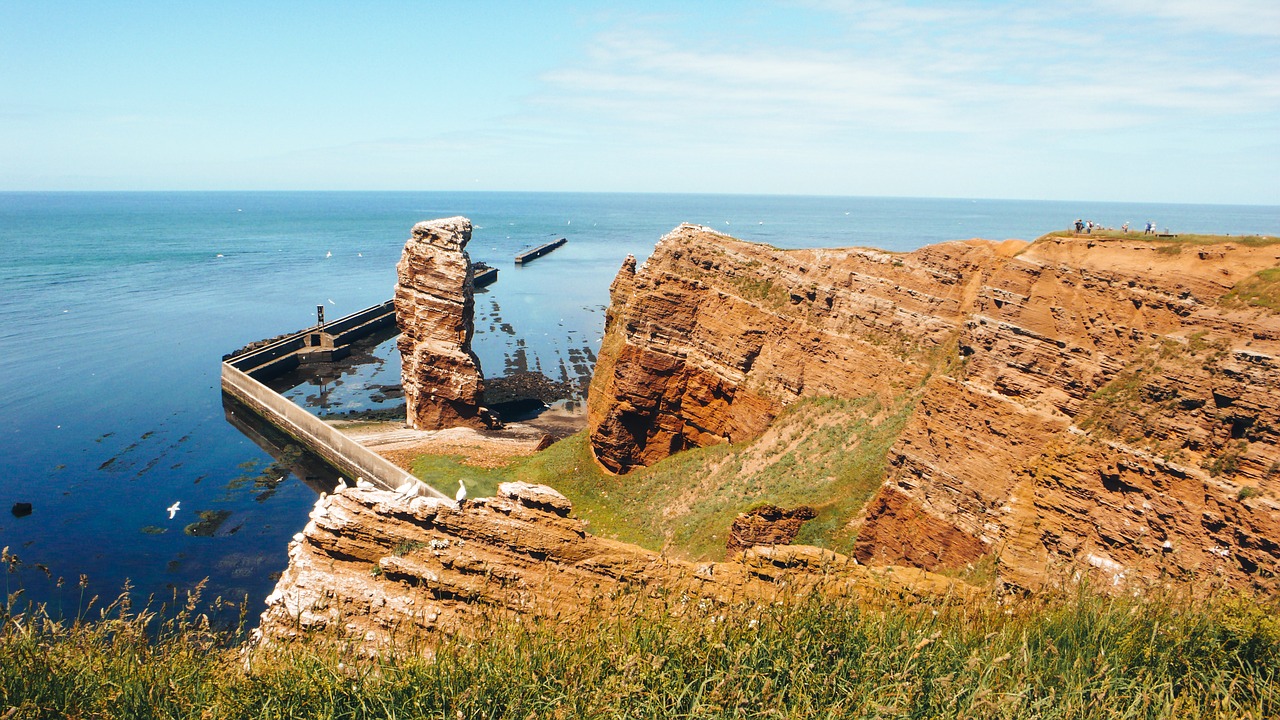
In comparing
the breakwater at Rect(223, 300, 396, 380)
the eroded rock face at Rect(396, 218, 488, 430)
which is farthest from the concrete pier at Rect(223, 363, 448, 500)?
the eroded rock face at Rect(396, 218, 488, 430)

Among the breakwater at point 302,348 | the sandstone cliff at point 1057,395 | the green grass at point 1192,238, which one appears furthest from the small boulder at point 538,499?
the breakwater at point 302,348

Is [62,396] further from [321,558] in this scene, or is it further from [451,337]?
[321,558]

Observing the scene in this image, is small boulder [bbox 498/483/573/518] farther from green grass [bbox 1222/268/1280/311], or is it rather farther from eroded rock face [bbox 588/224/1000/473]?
Answer: eroded rock face [bbox 588/224/1000/473]

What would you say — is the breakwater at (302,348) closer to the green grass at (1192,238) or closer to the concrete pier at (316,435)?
the concrete pier at (316,435)

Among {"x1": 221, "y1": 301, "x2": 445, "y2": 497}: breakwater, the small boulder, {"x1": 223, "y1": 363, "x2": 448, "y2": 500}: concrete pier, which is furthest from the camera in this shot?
{"x1": 221, "y1": 301, "x2": 445, "y2": 497}: breakwater

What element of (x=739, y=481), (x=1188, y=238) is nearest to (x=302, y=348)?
(x=739, y=481)

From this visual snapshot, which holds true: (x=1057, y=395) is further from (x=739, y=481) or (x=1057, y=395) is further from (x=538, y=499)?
(x=739, y=481)
